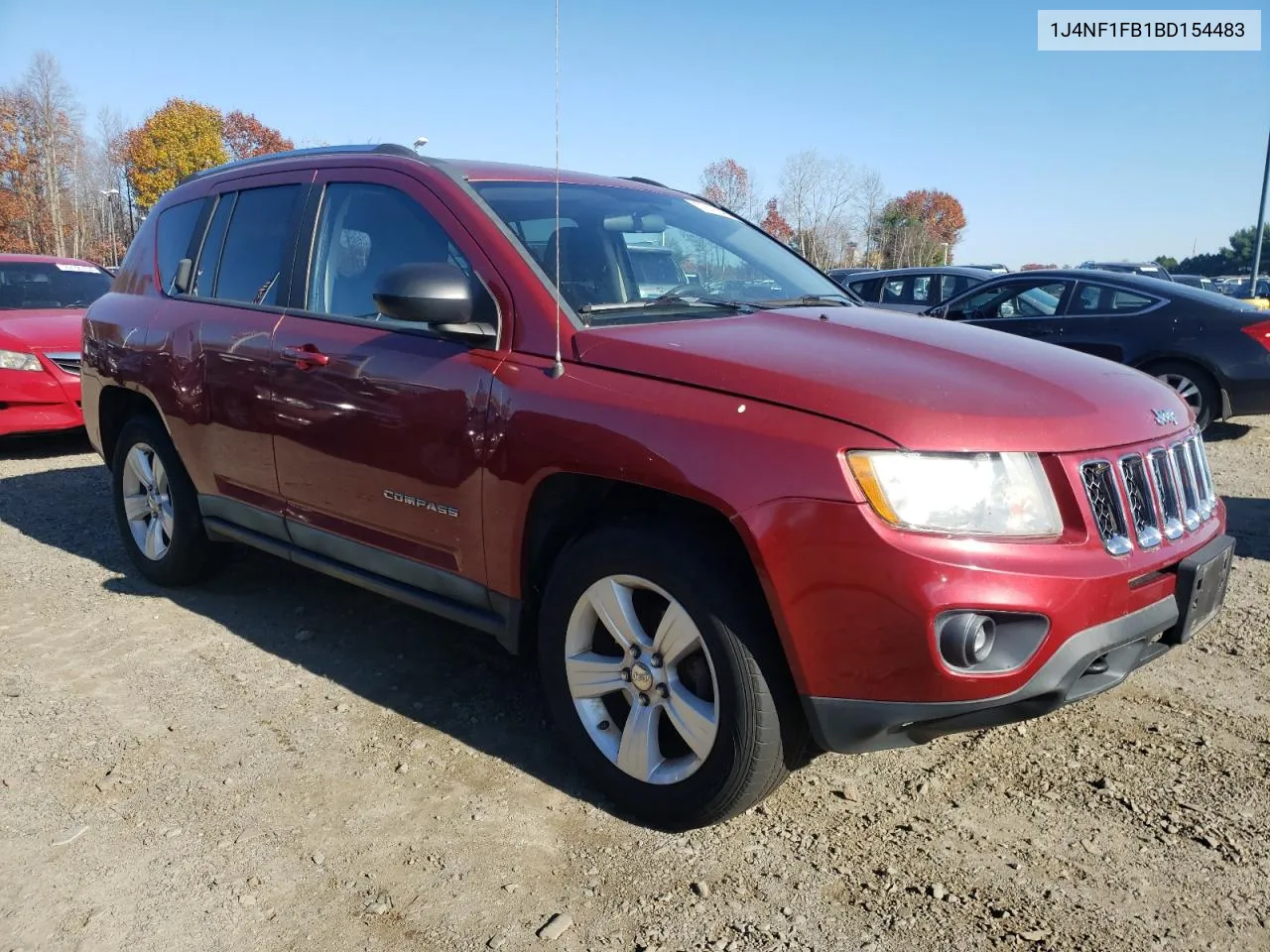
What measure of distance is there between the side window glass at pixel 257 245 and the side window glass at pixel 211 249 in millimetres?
49

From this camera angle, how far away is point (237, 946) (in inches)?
91.7

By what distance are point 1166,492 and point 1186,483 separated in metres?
0.20

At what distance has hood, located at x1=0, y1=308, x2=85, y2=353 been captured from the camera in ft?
25.5

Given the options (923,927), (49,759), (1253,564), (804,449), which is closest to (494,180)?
(804,449)

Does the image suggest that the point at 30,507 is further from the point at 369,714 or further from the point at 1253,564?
the point at 1253,564

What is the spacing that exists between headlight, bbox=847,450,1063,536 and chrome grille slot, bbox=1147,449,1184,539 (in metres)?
0.47

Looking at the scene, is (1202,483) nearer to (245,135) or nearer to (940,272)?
(940,272)

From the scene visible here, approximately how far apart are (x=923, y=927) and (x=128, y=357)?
4163 millimetres

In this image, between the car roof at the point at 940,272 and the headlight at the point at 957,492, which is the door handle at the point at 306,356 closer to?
the headlight at the point at 957,492

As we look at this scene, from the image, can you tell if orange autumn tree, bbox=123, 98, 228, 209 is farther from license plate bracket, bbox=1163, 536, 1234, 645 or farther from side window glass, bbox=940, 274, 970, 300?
license plate bracket, bbox=1163, 536, 1234, 645

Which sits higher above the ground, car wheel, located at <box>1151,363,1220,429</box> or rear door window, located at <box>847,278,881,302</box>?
rear door window, located at <box>847,278,881,302</box>

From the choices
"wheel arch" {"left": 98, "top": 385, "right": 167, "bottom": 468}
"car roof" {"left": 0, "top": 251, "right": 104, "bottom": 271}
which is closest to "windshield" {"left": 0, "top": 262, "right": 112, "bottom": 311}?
"car roof" {"left": 0, "top": 251, "right": 104, "bottom": 271}

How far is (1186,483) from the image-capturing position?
2848 mm

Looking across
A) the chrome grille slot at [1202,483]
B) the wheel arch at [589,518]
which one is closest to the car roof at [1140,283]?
the chrome grille slot at [1202,483]
